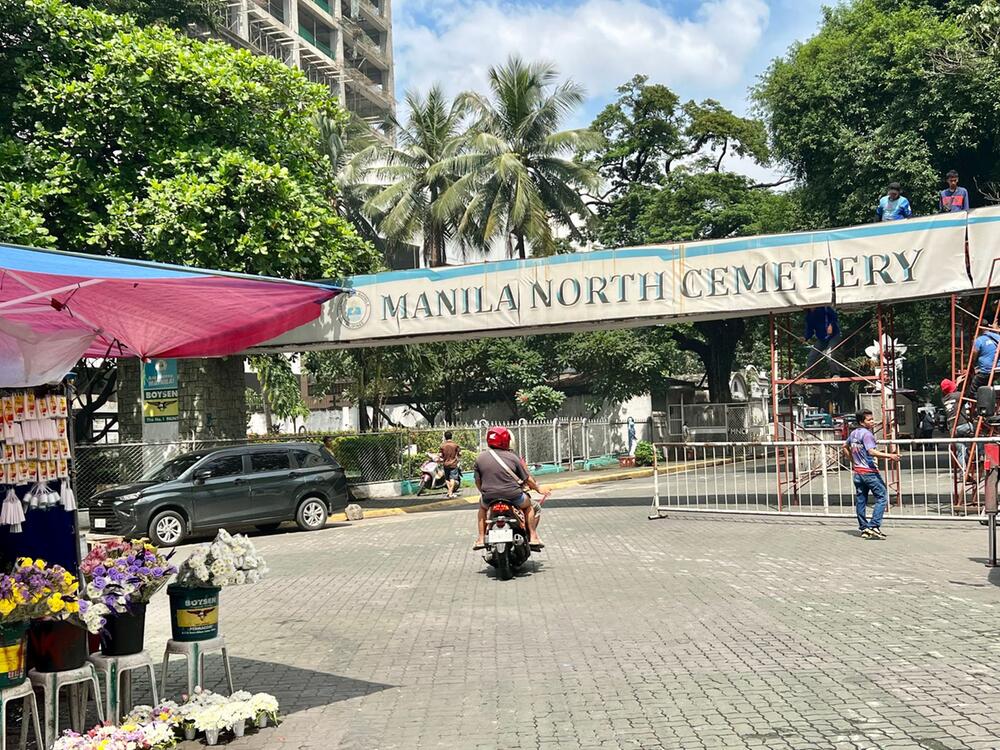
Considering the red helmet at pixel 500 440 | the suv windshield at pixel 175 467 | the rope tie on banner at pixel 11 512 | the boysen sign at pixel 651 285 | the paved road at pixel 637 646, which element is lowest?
the paved road at pixel 637 646

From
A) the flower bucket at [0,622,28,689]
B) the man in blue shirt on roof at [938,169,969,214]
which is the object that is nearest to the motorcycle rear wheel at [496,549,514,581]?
the flower bucket at [0,622,28,689]

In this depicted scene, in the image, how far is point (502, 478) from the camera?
37.3 ft

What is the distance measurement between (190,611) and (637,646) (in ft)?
11.2

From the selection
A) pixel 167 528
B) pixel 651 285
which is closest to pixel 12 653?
pixel 167 528

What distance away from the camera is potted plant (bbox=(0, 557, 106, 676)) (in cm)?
535

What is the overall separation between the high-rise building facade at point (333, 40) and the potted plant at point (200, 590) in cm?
4518

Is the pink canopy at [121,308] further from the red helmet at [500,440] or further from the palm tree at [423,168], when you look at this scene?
the palm tree at [423,168]

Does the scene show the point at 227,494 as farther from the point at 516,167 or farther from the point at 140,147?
the point at 516,167

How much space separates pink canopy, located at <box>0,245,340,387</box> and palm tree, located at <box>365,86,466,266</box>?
3060cm

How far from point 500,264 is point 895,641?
39.8 feet

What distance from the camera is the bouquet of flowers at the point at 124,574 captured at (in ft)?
19.1

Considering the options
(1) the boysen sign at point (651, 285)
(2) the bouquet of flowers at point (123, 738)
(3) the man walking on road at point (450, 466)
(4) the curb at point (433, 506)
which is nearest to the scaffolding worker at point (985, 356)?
(1) the boysen sign at point (651, 285)

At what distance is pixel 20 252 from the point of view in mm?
5516

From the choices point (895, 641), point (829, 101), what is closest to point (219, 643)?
point (895, 641)
